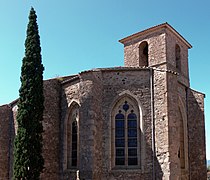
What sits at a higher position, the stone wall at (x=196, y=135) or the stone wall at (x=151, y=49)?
the stone wall at (x=151, y=49)

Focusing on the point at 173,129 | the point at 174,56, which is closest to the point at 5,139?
the point at 173,129

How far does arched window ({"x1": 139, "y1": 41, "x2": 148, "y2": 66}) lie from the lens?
18.2 metres

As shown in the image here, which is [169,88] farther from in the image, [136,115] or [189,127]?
[189,127]

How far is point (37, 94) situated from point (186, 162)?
7.82 meters

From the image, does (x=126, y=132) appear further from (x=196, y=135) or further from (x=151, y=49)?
(x=151, y=49)

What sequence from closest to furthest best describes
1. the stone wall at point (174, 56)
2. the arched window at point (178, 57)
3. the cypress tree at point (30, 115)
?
the cypress tree at point (30, 115), the stone wall at point (174, 56), the arched window at point (178, 57)

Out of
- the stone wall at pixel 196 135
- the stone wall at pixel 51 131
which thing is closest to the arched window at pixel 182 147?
the stone wall at pixel 196 135

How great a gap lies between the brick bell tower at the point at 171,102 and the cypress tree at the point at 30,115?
5041 millimetres

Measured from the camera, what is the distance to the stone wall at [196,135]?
14805 mm

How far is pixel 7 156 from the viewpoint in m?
16.3

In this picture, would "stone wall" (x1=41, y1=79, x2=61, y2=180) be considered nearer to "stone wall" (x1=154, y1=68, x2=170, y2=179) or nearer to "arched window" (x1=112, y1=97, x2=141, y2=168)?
"arched window" (x1=112, y1=97, x2=141, y2=168)

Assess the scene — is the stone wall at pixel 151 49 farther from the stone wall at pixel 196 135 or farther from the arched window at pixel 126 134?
the arched window at pixel 126 134

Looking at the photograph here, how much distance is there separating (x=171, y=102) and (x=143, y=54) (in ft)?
22.2

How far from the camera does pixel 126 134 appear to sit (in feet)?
42.9
